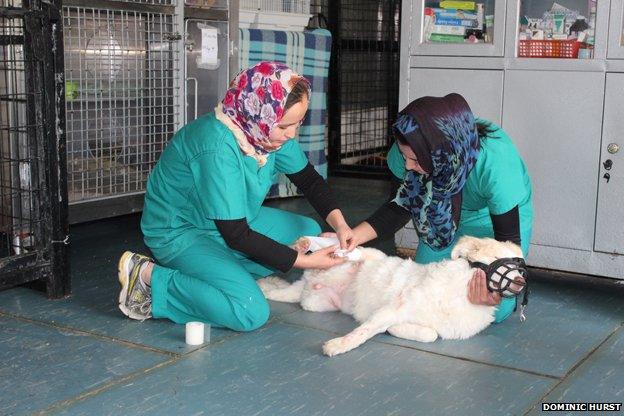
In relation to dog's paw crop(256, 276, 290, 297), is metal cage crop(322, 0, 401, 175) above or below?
above

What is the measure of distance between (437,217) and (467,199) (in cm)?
15

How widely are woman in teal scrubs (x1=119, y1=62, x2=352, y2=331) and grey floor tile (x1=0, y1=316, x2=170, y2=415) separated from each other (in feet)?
1.05

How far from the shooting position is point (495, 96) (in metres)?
3.62

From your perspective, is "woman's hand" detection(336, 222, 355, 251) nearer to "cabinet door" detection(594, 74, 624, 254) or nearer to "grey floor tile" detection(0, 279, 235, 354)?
"grey floor tile" detection(0, 279, 235, 354)

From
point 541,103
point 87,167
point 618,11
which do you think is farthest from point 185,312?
point 618,11

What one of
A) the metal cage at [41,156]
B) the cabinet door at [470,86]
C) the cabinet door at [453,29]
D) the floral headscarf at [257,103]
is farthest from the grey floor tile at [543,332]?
the cabinet door at [453,29]

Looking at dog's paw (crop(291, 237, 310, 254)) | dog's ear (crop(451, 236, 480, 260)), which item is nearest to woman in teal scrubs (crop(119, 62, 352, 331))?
dog's paw (crop(291, 237, 310, 254))

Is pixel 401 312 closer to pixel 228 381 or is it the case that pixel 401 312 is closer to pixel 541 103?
pixel 228 381

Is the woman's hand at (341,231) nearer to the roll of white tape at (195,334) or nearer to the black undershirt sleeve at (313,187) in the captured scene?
the black undershirt sleeve at (313,187)

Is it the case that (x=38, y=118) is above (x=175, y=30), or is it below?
below

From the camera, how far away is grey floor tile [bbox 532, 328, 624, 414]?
2357 millimetres

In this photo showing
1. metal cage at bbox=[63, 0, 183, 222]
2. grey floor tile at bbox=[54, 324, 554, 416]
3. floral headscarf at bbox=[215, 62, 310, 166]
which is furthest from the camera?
metal cage at bbox=[63, 0, 183, 222]

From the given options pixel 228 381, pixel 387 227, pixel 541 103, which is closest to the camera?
pixel 228 381

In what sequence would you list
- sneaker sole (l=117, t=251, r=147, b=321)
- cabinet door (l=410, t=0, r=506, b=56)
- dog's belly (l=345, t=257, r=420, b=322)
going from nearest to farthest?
dog's belly (l=345, t=257, r=420, b=322)
sneaker sole (l=117, t=251, r=147, b=321)
cabinet door (l=410, t=0, r=506, b=56)
